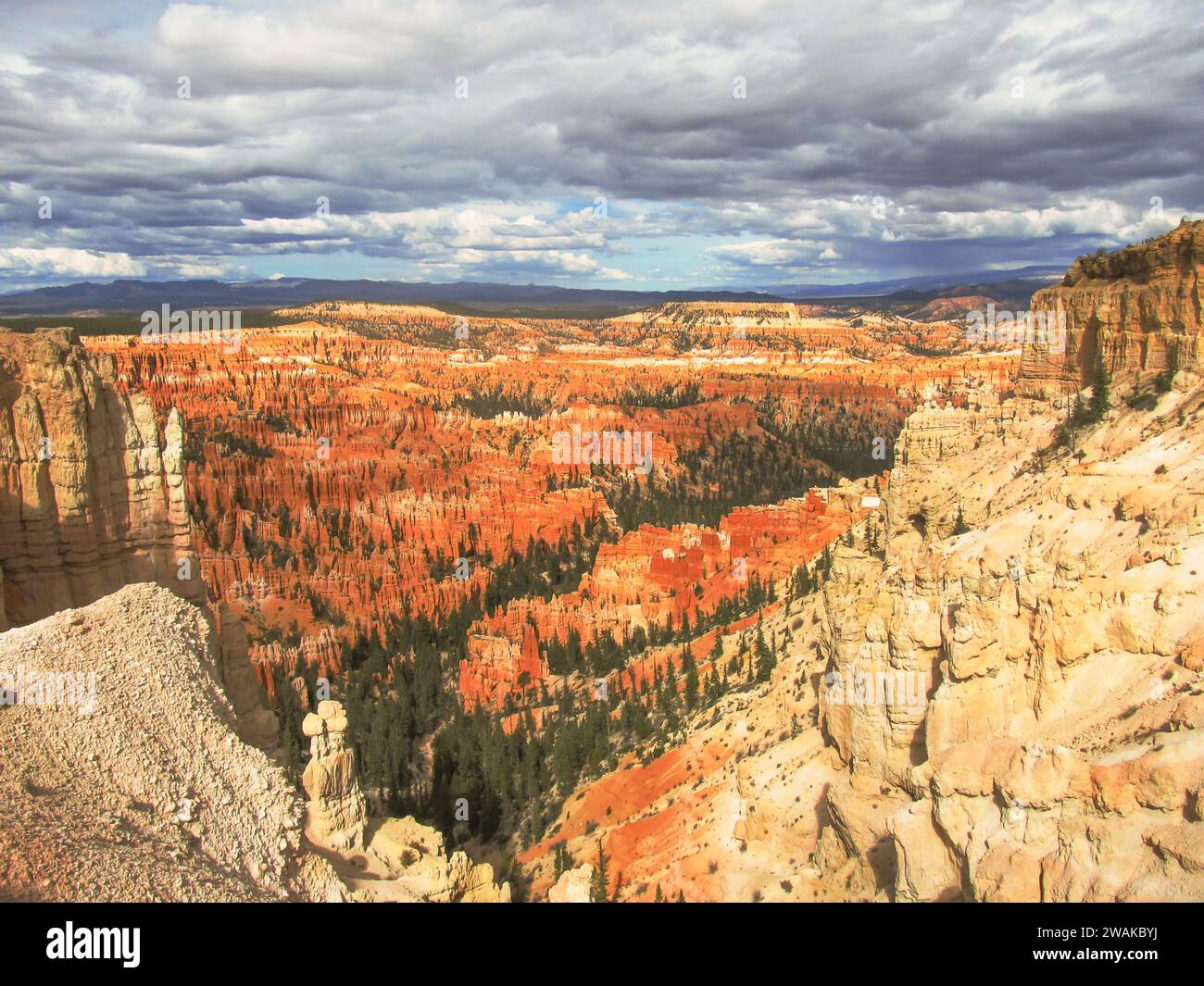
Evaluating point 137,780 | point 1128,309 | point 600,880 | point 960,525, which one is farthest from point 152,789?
point 1128,309

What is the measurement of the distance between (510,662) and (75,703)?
35125 mm

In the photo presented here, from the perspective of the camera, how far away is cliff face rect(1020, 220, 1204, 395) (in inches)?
910

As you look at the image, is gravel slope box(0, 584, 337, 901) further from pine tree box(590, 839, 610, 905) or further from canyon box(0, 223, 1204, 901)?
pine tree box(590, 839, 610, 905)

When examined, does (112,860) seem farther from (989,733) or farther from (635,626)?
(635,626)

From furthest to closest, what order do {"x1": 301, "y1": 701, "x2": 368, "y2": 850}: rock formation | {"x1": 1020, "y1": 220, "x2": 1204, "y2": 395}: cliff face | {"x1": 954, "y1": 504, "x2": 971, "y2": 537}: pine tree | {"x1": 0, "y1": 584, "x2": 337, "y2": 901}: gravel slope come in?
{"x1": 954, "y1": 504, "x2": 971, "y2": 537}: pine tree, {"x1": 1020, "y1": 220, "x2": 1204, "y2": 395}: cliff face, {"x1": 301, "y1": 701, "x2": 368, "y2": 850}: rock formation, {"x1": 0, "y1": 584, "x2": 337, "y2": 901}: gravel slope

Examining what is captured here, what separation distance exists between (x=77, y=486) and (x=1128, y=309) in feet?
89.4

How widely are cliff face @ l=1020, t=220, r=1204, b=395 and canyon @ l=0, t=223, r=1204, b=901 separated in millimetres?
103

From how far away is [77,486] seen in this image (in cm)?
1602

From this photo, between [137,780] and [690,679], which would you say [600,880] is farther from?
[690,679]

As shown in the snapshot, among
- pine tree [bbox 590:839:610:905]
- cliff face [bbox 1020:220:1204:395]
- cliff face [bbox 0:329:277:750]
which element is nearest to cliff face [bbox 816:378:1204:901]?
cliff face [bbox 1020:220:1204:395]

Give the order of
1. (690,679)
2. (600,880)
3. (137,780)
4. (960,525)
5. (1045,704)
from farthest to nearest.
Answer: (690,679) → (960,525) → (600,880) → (1045,704) → (137,780)

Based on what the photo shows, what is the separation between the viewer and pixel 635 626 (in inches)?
1800

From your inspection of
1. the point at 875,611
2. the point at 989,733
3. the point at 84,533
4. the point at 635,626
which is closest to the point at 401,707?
the point at 635,626

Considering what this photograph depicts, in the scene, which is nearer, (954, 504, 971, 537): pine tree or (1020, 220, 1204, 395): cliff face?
(1020, 220, 1204, 395): cliff face
